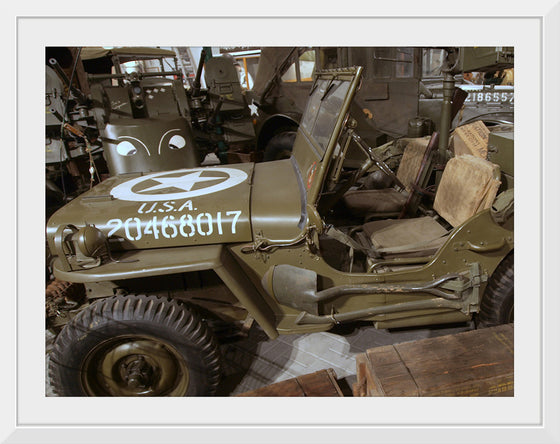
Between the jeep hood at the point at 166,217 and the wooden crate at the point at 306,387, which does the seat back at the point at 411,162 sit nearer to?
the jeep hood at the point at 166,217

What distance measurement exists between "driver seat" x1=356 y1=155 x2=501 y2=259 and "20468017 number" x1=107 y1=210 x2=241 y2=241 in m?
0.92

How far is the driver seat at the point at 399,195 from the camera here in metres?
2.91

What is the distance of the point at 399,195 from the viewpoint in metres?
3.16

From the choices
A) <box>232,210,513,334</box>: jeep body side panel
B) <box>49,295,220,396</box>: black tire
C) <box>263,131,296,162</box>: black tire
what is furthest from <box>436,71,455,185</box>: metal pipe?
<box>263,131,296,162</box>: black tire

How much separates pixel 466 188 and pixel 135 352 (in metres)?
2.14

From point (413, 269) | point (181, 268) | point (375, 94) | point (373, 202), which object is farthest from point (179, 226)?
point (375, 94)

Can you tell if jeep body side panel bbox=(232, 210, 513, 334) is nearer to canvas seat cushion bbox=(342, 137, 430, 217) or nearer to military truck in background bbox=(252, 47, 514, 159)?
canvas seat cushion bbox=(342, 137, 430, 217)

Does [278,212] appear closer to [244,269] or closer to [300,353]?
[244,269]

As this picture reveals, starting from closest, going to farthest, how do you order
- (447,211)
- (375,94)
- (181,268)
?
(181,268)
(447,211)
(375,94)

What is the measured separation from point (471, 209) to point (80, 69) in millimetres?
6595

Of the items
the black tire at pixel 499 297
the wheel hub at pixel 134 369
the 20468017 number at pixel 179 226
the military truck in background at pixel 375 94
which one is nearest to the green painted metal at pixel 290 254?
the 20468017 number at pixel 179 226

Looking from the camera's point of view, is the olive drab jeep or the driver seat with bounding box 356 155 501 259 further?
the driver seat with bounding box 356 155 501 259

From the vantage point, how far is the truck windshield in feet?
6.54

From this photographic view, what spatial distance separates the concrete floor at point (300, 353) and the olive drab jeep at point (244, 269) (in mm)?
337
